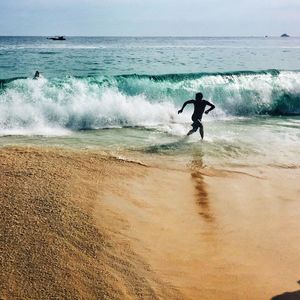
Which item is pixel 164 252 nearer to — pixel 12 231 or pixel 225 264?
pixel 225 264

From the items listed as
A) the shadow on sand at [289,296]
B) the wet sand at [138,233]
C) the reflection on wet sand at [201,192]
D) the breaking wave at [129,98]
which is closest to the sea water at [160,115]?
the breaking wave at [129,98]

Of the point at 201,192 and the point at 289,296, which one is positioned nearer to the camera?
the point at 289,296

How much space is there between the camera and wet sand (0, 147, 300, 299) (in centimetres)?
379

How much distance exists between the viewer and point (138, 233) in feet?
15.5

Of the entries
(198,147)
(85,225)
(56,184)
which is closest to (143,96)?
(198,147)

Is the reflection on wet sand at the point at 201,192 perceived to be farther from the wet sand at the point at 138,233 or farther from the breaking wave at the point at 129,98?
the breaking wave at the point at 129,98

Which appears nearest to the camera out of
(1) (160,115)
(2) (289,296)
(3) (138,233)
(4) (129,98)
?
(2) (289,296)

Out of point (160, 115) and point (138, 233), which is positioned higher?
point (160, 115)

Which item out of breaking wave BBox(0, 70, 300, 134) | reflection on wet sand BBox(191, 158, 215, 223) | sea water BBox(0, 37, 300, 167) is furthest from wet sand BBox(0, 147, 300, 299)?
breaking wave BBox(0, 70, 300, 134)

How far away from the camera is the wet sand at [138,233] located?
379 cm

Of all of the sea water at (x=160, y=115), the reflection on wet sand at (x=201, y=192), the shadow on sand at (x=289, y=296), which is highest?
the sea water at (x=160, y=115)

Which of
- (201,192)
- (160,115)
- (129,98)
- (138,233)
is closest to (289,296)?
(138,233)

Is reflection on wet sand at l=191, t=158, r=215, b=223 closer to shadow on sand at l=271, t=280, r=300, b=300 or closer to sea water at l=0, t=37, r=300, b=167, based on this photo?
sea water at l=0, t=37, r=300, b=167

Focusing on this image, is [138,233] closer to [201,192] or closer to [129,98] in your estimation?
[201,192]
